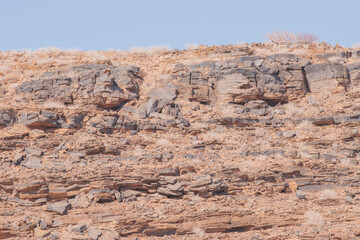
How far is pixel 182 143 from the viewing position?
2183 cm

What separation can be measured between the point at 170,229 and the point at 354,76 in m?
15.4

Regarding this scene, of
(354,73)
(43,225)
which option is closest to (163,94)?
(354,73)

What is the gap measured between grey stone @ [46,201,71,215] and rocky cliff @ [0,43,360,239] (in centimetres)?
6

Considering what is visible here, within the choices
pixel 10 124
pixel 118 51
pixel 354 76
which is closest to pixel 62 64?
pixel 118 51

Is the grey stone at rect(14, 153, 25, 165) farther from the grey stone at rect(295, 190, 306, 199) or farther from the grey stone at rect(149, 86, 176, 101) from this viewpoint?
the grey stone at rect(295, 190, 306, 199)

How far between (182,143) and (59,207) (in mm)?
7101

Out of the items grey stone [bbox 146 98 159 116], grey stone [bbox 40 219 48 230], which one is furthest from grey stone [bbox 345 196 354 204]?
grey stone [bbox 40 219 48 230]

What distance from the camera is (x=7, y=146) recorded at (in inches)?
798

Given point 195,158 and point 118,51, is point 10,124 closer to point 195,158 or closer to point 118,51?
point 195,158

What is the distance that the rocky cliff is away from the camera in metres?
16.4

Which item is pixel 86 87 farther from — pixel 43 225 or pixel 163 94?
pixel 43 225

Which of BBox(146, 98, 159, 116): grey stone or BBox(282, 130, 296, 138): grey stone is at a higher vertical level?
BBox(146, 98, 159, 116): grey stone

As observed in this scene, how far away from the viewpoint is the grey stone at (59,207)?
16.1 metres

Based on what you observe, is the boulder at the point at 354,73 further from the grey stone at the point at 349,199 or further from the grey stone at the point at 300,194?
the grey stone at the point at 300,194
